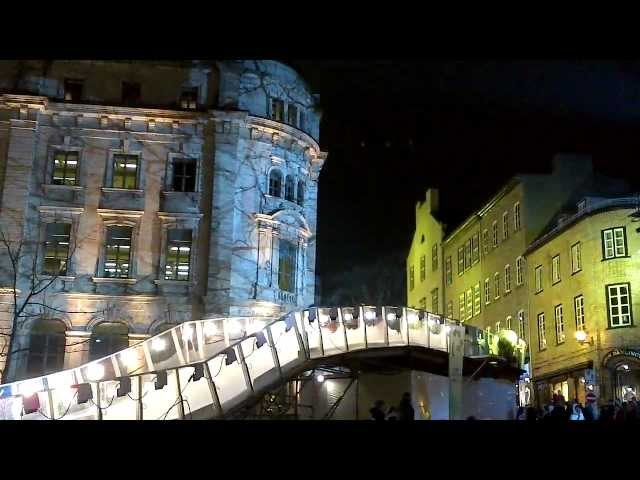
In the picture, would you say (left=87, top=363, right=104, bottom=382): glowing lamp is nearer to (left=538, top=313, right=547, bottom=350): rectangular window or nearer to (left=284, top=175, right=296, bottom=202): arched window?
(left=284, top=175, right=296, bottom=202): arched window

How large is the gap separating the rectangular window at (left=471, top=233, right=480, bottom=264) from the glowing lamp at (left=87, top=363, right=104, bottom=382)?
31088 mm

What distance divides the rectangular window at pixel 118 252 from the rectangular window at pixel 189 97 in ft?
20.6

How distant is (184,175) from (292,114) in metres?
6.04

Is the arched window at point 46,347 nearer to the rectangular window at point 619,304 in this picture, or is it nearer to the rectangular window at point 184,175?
the rectangular window at point 184,175

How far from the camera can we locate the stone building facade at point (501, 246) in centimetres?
4375

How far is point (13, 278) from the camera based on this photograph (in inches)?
1300

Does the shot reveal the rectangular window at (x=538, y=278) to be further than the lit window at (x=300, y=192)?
Yes

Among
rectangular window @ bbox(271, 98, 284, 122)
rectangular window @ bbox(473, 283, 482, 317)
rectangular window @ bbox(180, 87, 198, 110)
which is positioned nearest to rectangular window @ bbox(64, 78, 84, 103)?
rectangular window @ bbox(180, 87, 198, 110)

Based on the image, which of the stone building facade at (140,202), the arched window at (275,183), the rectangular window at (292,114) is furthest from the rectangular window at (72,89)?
the rectangular window at (292,114)

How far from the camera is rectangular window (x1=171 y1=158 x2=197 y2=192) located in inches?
1394

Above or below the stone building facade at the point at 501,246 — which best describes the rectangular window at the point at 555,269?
below
